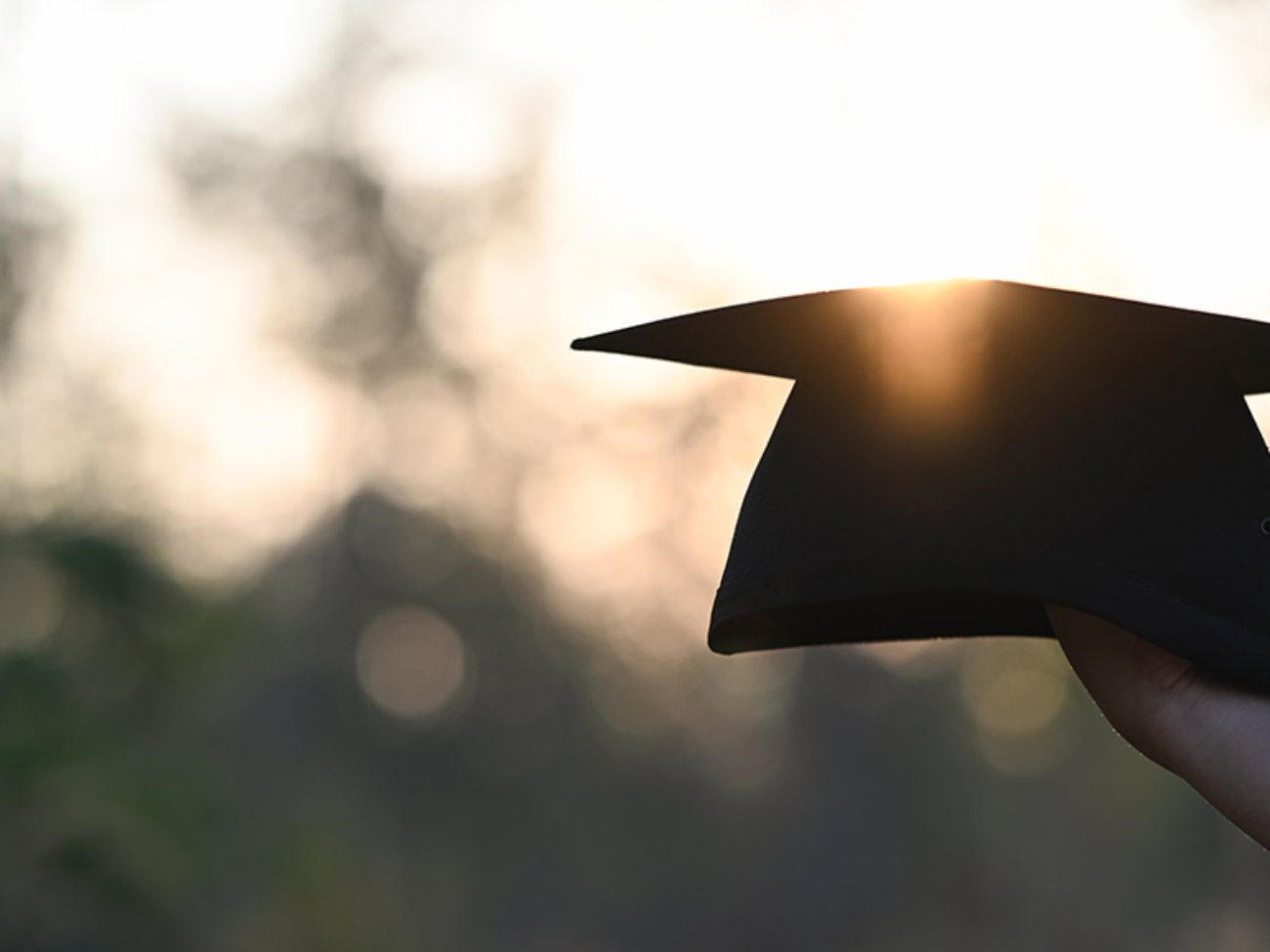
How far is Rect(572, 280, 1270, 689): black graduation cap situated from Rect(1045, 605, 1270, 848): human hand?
0.06 meters

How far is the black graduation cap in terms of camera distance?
6.41 ft

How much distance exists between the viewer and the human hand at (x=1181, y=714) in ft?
5.62

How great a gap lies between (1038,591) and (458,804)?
155ft

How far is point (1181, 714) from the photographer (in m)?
1.84

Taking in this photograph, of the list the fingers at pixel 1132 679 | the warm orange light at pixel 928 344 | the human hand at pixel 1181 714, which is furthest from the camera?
the warm orange light at pixel 928 344

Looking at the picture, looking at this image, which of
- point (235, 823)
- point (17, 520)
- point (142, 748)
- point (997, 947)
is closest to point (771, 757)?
point (997, 947)

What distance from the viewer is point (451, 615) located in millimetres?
48375

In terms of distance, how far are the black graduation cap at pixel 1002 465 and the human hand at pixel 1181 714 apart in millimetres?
59

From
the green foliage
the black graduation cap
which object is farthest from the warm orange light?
the green foliage

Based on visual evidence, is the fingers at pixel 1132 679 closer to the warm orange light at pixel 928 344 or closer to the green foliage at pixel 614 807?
the warm orange light at pixel 928 344

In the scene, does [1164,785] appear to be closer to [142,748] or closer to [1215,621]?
[142,748]

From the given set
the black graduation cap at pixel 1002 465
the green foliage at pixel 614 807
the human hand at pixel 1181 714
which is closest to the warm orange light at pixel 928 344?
the black graduation cap at pixel 1002 465

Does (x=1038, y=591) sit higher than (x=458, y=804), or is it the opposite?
(x=1038, y=591)

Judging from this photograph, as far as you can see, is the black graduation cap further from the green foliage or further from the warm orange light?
the green foliage
